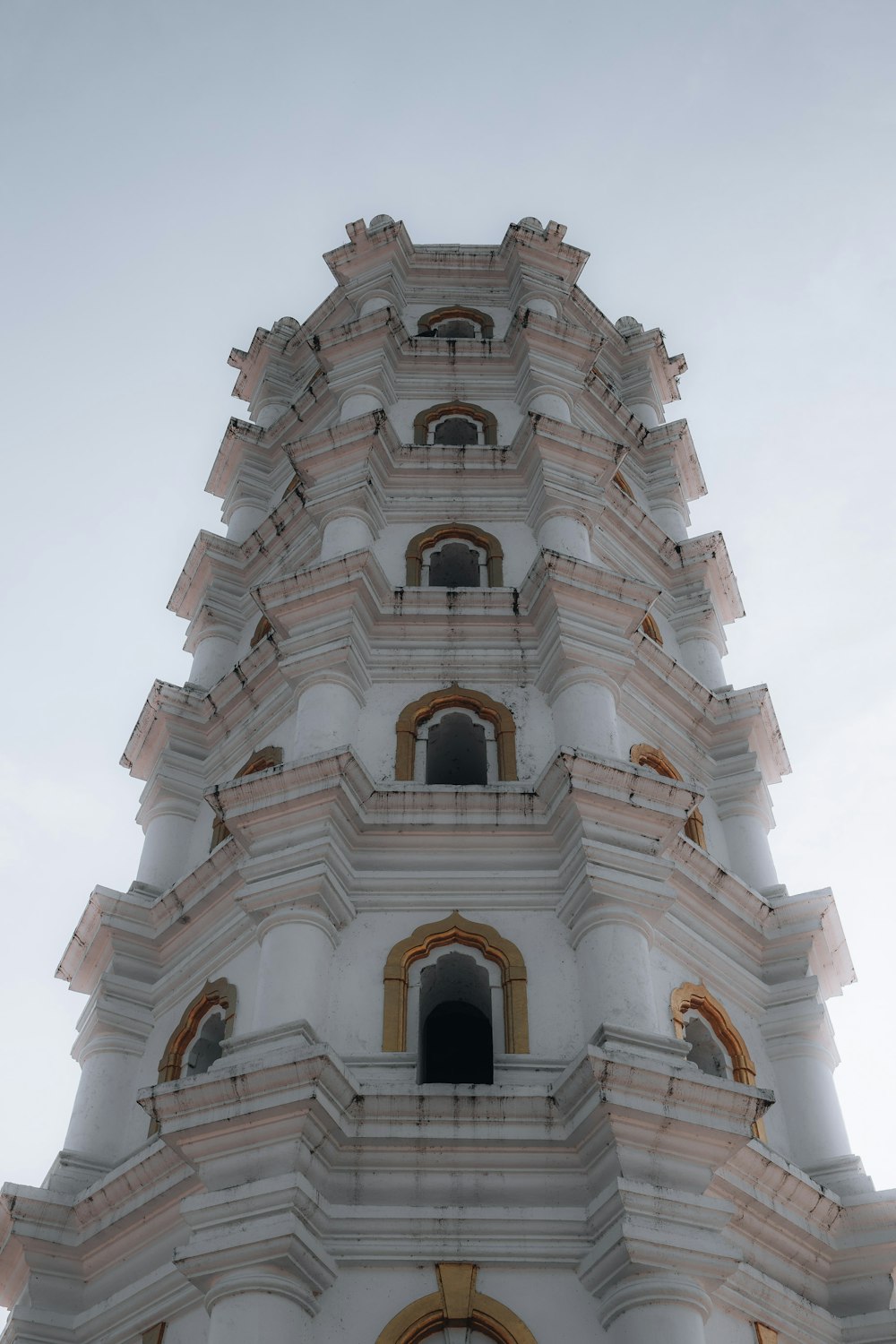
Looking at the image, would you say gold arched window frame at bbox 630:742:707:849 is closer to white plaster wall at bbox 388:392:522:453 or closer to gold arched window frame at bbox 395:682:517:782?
gold arched window frame at bbox 395:682:517:782

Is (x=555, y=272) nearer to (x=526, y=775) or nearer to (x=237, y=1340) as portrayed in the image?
(x=526, y=775)

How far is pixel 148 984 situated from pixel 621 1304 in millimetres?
6477

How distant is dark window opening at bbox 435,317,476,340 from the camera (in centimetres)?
2289

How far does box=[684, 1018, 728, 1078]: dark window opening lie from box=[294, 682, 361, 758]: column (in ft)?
13.2

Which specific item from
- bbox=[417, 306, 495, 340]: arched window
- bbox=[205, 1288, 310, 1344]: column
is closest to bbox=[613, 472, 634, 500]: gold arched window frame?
bbox=[417, 306, 495, 340]: arched window

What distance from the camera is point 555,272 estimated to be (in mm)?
23797

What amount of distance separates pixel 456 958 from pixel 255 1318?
369 centimetres

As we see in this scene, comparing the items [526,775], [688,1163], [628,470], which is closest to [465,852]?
[526,775]

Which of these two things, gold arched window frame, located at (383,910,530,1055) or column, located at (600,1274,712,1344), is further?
gold arched window frame, located at (383,910,530,1055)

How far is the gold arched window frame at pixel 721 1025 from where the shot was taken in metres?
13.0

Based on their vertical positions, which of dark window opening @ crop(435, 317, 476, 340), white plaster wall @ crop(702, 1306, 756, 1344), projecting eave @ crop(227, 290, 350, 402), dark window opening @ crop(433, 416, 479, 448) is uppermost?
projecting eave @ crop(227, 290, 350, 402)

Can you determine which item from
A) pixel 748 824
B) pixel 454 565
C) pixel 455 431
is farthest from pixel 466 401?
pixel 748 824

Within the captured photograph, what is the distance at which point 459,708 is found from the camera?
15.2m

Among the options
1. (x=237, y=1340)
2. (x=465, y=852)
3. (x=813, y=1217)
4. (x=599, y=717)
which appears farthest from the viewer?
(x=599, y=717)
